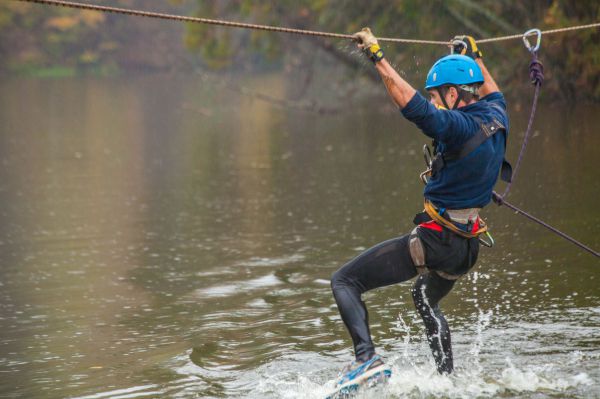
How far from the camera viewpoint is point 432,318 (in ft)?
21.1

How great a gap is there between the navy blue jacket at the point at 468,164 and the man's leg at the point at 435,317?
65cm

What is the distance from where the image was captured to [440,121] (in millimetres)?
5430

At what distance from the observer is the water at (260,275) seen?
6.65 metres

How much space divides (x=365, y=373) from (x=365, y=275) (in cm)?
61

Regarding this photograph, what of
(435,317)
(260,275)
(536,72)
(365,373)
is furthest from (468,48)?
(260,275)

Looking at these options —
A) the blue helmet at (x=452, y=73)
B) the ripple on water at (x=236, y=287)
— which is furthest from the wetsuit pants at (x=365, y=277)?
the ripple on water at (x=236, y=287)

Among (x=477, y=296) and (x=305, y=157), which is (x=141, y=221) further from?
(x=305, y=157)

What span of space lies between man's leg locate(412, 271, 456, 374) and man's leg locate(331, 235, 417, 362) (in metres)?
0.41

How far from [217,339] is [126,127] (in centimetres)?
2426

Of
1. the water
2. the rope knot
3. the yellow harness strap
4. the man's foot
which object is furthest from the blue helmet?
the water

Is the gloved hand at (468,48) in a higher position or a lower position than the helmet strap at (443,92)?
higher

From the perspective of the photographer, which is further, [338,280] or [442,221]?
[338,280]

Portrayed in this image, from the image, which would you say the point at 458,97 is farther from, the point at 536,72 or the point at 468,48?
the point at 536,72

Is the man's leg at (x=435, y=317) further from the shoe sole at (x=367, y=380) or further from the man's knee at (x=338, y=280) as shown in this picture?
the shoe sole at (x=367, y=380)
